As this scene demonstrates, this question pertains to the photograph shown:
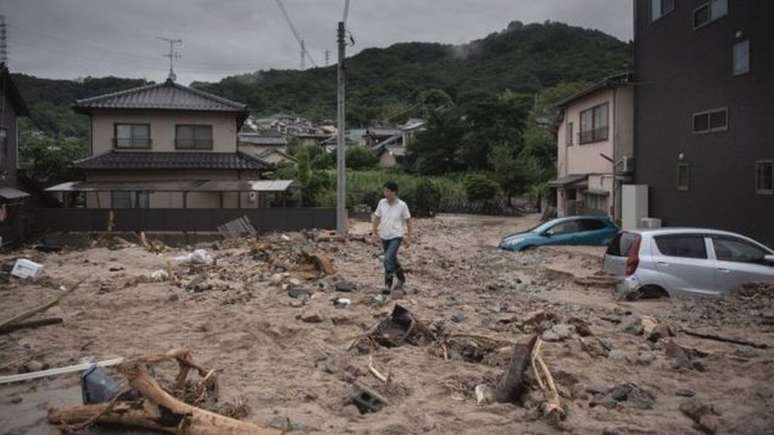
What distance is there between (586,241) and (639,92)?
719cm

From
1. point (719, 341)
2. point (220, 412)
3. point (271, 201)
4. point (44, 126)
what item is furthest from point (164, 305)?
point (44, 126)

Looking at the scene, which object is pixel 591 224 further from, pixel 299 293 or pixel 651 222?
pixel 299 293

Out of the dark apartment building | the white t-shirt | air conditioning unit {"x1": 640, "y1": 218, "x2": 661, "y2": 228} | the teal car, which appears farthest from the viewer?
air conditioning unit {"x1": 640, "y1": 218, "x2": 661, "y2": 228}

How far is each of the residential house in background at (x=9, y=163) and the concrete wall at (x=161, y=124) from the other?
3217 mm

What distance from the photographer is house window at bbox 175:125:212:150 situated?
2820cm

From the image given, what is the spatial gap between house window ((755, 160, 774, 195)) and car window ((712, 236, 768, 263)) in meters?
6.56

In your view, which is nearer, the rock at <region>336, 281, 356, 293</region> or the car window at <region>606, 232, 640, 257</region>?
the car window at <region>606, 232, 640, 257</region>

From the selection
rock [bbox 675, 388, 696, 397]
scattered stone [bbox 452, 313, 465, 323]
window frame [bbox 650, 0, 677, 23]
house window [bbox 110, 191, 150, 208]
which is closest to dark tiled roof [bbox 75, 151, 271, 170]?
house window [bbox 110, 191, 150, 208]

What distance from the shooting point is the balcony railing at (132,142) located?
1096 inches

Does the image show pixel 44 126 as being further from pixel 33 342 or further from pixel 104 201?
pixel 33 342

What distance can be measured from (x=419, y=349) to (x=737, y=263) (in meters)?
5.81

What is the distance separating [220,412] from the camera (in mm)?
4156

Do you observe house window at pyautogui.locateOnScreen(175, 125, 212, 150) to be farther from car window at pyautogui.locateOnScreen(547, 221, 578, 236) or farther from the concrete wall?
car window at pyautogui.locateOnScreen(547, 221, 578, 236)

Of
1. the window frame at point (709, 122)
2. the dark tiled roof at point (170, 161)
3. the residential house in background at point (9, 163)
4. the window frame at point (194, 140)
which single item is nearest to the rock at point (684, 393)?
the window frame at point (709, 122)
